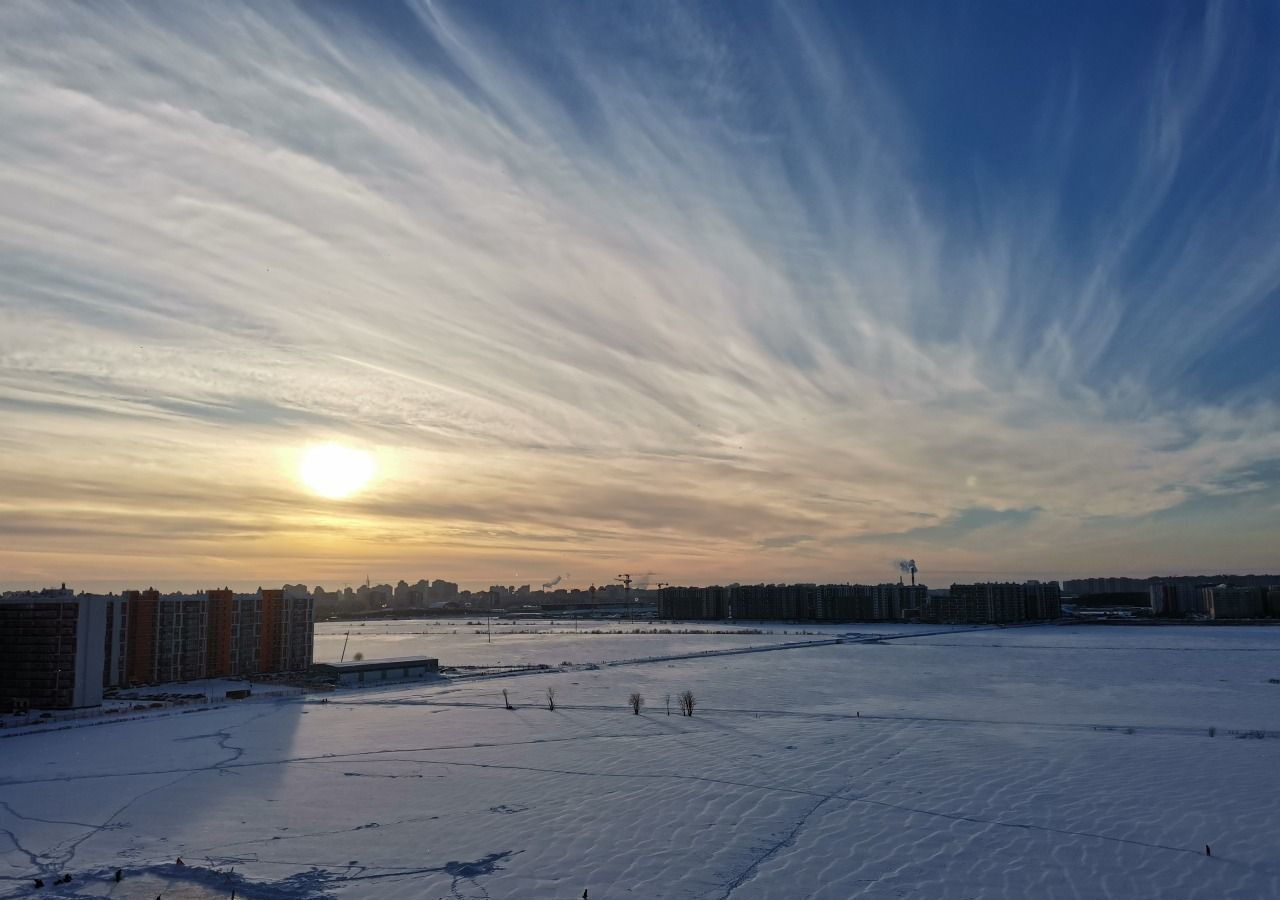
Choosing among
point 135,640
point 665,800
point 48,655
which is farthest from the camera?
point 135,640

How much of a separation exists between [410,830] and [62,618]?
4928 centimetres

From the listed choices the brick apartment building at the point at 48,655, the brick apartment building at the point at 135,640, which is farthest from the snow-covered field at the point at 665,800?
the brick apartment building at the point at 135,640

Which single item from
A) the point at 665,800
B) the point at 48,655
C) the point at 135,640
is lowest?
the point at 665,800

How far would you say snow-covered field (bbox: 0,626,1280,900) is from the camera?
21.4 metres

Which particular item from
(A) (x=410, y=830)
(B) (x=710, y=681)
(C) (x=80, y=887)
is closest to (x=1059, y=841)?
(A) (x=410, y=830)

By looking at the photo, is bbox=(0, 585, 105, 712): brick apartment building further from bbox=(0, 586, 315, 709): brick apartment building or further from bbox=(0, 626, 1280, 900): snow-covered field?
bbox=(0, 626, 1280, 900): snow-covered field

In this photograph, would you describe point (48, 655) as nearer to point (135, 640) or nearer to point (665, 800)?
point (135, 640)

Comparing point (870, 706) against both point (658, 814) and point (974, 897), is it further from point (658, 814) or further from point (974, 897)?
point (974, 897)

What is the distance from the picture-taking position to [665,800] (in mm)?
29109

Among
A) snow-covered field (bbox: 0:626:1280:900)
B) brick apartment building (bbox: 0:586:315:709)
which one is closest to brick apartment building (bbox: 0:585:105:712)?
→ brick apartment building (bbox: 0:586:315:709)

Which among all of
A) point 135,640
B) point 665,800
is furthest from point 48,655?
point 665,800

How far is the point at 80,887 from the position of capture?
69.8ft

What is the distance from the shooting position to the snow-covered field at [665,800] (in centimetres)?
2142

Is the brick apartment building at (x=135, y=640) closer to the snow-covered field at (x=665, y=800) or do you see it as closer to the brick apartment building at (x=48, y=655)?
the brick apartment building at (x=48, y=655)
